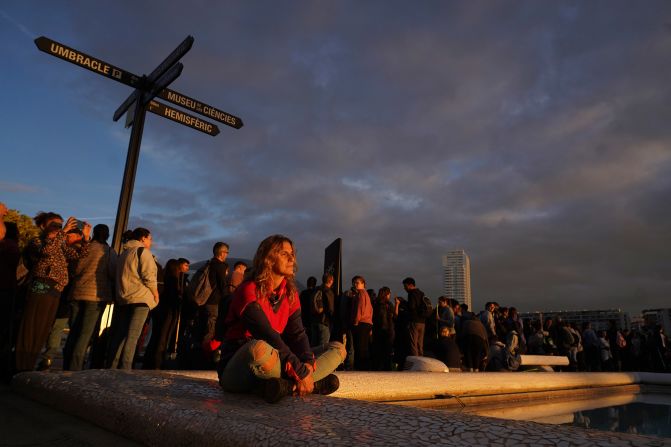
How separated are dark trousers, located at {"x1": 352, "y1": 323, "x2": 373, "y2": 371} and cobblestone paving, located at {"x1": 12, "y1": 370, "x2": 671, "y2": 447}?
18.7 feet

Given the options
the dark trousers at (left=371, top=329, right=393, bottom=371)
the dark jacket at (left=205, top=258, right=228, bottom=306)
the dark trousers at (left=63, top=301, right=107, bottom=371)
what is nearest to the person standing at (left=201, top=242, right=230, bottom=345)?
the dark jacket at (left=205, top=258, right=228, bottom=306)

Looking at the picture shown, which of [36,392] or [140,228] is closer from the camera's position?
[36,392]

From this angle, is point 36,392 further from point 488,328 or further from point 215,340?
point 488,328

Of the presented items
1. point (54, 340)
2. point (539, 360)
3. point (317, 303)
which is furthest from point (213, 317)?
point (539, 360)

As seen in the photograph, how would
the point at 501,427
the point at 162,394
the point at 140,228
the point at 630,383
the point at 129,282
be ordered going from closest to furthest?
the point at 501,427 → the point at 162,394 → the point at 129,282 → the point at 140,228 → the point at 630,383

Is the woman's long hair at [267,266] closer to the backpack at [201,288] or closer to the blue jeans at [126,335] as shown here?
the blue jeans at [126,335]

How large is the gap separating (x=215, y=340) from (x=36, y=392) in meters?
1.42

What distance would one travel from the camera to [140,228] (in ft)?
18.1

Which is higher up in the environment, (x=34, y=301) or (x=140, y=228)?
(x=140, y=228)

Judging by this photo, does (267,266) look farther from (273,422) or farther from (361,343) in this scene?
(361,343)

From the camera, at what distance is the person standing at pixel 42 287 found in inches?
170

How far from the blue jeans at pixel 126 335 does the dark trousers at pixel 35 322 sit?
2.29 feet

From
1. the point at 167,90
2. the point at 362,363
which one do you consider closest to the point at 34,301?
the point at 167,90

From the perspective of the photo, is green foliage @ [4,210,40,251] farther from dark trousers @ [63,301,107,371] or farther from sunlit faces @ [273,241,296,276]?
sunlit faces @ [273,241,296,276]
